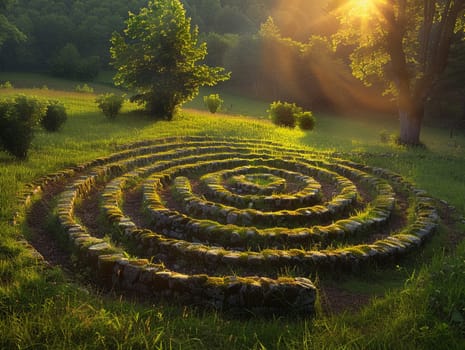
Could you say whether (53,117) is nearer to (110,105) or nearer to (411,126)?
(110,105)

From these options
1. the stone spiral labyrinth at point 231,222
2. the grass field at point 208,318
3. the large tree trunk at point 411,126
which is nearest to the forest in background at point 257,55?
the large tree trunk at point 411,126

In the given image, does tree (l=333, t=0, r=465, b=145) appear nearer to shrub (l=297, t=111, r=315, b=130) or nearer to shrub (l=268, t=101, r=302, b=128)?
shrub (l=297, t=111, r=315, b=130)

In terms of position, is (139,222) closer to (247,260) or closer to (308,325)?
(247,260)

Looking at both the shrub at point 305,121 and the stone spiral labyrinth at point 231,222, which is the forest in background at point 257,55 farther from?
the stone spiral labyrinth at point 231,222

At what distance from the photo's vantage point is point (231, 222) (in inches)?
352

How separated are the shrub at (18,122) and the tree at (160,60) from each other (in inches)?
384

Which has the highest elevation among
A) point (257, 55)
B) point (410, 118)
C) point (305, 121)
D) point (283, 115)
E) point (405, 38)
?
point (257, 55)

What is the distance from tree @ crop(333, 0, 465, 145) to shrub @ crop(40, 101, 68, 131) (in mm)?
14568

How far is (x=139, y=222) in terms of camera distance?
915 centimetres

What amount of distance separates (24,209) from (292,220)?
5.51 metres

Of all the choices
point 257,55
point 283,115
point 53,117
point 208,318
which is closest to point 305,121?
point 283,115

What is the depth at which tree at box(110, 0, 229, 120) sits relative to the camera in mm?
21422

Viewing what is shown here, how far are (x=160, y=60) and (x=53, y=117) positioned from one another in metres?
7.00

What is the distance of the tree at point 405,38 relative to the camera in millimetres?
20000
